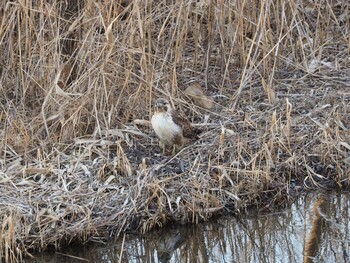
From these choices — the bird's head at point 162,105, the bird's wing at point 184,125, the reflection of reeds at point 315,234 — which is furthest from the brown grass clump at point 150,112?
the bird's head at point 162,105

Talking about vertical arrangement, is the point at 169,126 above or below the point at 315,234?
above

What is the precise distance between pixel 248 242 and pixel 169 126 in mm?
1101

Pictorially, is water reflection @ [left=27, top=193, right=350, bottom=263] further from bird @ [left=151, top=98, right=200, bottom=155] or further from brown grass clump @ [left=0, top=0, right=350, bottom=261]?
bird @ [left=151, top=98, right=200, bottom=155]

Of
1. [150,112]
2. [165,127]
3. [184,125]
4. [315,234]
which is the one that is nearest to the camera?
[315,234]

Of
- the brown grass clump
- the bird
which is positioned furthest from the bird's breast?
the brown grass clump

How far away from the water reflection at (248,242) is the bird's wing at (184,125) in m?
0.82

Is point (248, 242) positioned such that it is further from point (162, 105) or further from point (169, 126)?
point (162, 105)

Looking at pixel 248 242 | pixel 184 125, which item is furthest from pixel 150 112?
pixel 248 242

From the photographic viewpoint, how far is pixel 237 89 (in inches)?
282

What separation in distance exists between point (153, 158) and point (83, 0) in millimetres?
1451

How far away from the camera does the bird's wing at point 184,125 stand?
631 cm

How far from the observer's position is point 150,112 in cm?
668

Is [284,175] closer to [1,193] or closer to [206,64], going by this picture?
[206,64]

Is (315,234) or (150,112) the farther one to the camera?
(150,112)
